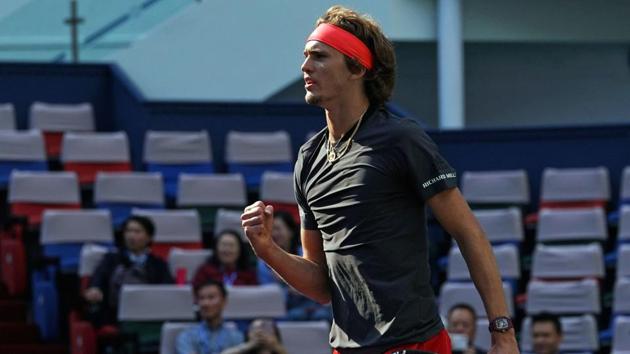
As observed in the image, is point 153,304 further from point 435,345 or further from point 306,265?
point 435,345

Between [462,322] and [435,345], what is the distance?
5486mm

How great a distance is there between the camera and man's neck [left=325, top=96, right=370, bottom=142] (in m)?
4.00

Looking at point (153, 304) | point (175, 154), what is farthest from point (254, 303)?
point (175, 154)

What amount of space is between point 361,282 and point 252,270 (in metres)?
6.92

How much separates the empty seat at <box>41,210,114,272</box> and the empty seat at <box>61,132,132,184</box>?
1.46 m


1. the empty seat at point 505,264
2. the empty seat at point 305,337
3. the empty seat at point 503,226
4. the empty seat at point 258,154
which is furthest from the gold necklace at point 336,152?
the empty seat at point 258,154

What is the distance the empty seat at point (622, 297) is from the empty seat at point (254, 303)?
8.50 ft

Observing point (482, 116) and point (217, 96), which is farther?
point (482, 116)

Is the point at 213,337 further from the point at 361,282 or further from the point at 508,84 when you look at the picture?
the point at 508,84

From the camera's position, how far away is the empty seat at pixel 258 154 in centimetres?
1323

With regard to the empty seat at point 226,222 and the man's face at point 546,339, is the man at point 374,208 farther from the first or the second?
the empty seat at point 226,222

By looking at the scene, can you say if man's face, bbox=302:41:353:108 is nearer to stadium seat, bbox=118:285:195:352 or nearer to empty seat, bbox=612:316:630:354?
stadium seat, bbox=118:285:195:352

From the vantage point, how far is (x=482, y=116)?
58.0 feet

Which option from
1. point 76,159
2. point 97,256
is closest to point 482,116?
point 76,159
